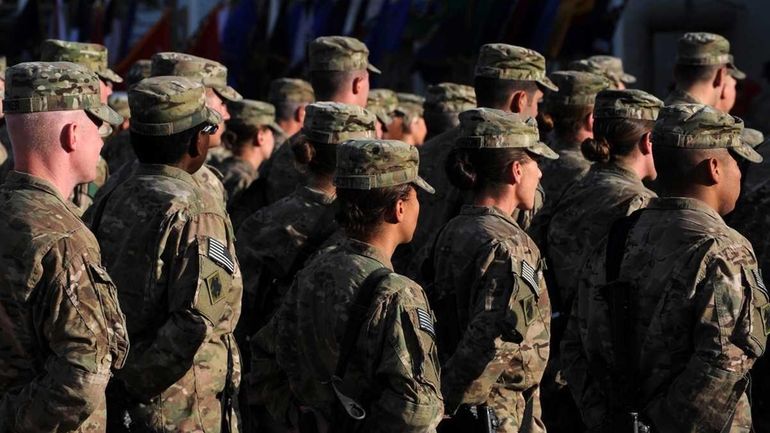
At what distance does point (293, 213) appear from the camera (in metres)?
7.33

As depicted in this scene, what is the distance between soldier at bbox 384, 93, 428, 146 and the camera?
38.4ft

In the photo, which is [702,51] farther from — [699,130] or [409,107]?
[699,130]

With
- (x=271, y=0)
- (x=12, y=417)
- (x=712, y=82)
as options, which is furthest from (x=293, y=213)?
(x=271, y=0)

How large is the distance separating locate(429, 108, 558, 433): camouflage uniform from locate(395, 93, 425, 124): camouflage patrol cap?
17.5 feet

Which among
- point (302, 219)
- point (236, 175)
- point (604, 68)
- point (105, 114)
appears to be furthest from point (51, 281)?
point (604, 68)

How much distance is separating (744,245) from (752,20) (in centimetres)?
1294

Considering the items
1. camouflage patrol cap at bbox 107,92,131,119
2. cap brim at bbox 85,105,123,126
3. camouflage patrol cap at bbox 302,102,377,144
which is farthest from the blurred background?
cap brim at bbox 85,105,123,126

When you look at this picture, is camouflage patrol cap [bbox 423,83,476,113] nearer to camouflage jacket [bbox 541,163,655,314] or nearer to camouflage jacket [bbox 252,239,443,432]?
camouflage jacket [bbox 541,163,655,314]

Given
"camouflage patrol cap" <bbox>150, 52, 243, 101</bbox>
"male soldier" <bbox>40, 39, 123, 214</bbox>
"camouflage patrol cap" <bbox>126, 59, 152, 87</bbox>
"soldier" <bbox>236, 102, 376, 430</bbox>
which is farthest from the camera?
"camouflage patrol cap" <bbox>126, 59, 152, 87</bbox>

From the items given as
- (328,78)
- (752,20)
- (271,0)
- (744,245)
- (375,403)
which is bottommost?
(271,0)

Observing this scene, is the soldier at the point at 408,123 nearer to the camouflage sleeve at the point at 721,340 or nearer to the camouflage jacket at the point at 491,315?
the camouflage jacket at the point at 491,315

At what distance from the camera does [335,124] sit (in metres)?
7.20

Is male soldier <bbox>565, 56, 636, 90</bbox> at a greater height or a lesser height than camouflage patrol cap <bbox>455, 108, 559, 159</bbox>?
lesser

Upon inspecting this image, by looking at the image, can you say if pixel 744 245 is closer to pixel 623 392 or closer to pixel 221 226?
pixel 623 392
